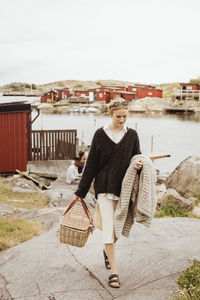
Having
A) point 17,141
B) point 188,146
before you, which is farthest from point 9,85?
point 17,141

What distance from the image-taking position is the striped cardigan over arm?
3.21 m

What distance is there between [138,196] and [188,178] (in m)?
8.13

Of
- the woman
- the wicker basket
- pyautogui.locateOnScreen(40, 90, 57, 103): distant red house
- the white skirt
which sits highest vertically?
pyautogui.locateOnScreen(40, 90, 57, 103): distant red house

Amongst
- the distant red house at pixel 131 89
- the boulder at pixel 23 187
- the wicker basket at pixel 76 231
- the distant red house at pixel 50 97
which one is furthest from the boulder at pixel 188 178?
the distant red house at pixel 50 97

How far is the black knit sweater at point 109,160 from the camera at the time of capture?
3.36m

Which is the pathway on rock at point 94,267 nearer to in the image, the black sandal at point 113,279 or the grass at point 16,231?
the black sandal at point 113,279

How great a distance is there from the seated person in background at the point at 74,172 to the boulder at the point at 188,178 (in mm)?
3615

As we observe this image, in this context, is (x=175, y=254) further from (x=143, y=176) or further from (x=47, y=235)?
(x=47, y=235)

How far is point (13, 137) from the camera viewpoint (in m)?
12.7

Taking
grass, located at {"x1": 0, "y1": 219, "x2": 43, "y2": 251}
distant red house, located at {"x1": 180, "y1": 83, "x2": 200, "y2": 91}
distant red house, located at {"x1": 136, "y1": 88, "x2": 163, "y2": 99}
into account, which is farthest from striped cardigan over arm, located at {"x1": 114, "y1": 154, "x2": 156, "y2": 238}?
distant red house, located at {"x1": 136, "y1": 88, "x2": 163, "y2": 99}

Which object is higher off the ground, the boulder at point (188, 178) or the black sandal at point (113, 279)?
the black sandal at point (113, 279)

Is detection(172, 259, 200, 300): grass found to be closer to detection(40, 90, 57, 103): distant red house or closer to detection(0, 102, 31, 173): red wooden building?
detection(0, 102, 31, 173): red wooden building

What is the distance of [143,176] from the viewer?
3.22m

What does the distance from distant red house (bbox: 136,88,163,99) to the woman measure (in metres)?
73.7
